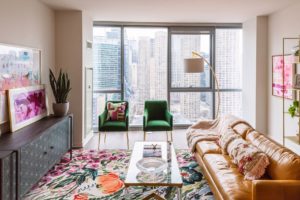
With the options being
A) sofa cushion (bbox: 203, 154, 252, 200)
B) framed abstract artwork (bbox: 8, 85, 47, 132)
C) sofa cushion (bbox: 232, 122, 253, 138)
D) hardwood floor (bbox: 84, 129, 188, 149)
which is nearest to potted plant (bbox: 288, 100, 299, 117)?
sofa cushion (bbox: 232, 122, 253, 138)

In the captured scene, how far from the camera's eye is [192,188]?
10.9ft

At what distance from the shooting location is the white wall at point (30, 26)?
11.2 feet

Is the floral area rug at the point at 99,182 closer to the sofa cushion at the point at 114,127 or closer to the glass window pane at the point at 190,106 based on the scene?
the sofa cushion at the point at 114,127

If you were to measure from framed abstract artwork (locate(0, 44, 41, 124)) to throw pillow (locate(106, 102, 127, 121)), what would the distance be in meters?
1.50

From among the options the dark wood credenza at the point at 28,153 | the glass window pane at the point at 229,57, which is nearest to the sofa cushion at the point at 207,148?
the dark wood credenza at the point at 28,153

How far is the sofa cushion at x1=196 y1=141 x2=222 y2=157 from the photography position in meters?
3.44

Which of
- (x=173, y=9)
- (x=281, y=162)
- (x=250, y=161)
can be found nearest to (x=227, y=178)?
(x=250, y=161)

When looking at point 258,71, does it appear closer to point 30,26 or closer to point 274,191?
point 274,191

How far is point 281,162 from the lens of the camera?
2.31 m

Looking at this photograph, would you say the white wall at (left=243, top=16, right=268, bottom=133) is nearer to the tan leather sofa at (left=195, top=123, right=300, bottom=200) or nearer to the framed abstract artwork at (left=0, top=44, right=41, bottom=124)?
the tan leather sofa at (left=195, top=123, right=300, bottom=200)

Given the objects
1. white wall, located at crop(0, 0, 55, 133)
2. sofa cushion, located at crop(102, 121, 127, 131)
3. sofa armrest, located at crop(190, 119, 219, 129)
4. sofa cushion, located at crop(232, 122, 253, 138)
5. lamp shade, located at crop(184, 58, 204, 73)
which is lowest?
sofa cushion, located at crop(102, 121, 127, 131)

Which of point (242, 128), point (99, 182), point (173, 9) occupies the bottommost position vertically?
point (99, 182)

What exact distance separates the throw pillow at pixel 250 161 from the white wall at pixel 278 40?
272 centimetres

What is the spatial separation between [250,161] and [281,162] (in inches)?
10.8
